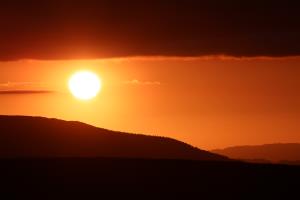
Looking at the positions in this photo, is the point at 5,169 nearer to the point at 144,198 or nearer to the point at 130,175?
the point at 130,175

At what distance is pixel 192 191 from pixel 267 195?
5.42m

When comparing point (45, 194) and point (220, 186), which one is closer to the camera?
point (45, 194)

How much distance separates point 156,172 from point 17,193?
15098 millimetres

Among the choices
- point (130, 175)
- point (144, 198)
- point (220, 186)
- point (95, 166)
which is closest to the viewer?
point (144, 198)

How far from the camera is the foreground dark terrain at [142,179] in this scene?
5766cm

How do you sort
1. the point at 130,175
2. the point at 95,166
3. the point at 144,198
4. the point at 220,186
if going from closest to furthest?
the point at 144,198 < the point at 220,186 < the point at 130,175 < the point at 95,166

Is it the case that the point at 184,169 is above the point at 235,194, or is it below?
above

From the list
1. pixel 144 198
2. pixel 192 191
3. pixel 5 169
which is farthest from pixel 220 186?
pixel 5 169

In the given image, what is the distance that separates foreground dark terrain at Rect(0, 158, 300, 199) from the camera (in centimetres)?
5766

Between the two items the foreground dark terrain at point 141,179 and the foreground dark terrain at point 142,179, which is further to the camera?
the foreground dark terrain at point 142,179

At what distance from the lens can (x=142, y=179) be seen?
64.1 meters

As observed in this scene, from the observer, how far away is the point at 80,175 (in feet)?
214

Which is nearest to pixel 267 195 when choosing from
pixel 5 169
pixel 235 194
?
pixel 235 194

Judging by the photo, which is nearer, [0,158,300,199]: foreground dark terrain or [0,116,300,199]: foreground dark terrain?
[0,116,300,199]: foreground dark terrain
